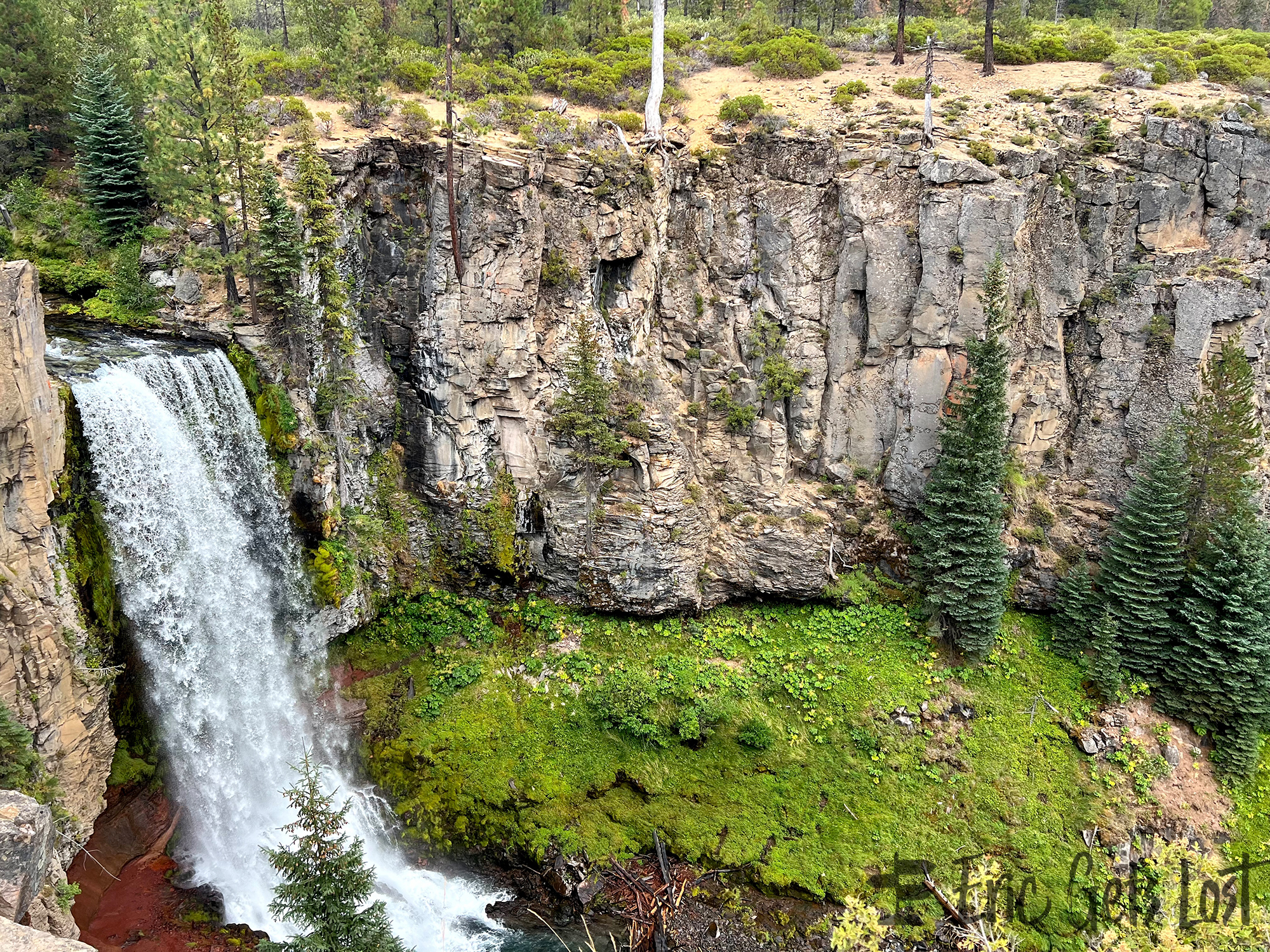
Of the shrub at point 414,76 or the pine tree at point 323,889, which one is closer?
the pine tree at point 323,889

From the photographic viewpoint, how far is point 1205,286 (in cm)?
2467

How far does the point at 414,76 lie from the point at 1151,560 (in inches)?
1210

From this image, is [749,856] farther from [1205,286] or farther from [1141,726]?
[1205,286]

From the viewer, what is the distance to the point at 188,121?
19766mm

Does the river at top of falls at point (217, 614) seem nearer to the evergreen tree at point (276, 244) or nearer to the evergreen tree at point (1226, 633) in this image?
the evergreen tree at point (276, 244)

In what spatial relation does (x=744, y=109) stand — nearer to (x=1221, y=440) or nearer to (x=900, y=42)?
(x=900, y=42)

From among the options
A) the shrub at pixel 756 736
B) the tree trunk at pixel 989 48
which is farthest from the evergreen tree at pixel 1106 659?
the tree trunk at pixel 989 48

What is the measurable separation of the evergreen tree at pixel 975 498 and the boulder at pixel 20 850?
22.9 meters

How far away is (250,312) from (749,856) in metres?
21.3


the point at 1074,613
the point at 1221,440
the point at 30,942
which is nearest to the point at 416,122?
the point at 30,942

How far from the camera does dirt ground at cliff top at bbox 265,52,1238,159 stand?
25.2 meters

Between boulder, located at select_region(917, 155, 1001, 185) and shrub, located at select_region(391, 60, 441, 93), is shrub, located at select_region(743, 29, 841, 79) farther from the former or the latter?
shrub, located at select_region(391, 60, 441, 93)

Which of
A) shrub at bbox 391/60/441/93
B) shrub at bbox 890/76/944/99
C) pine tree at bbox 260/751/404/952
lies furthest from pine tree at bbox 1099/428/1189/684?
shrub at bbox 391/60/441/93

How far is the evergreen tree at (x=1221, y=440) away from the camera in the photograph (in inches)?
920
